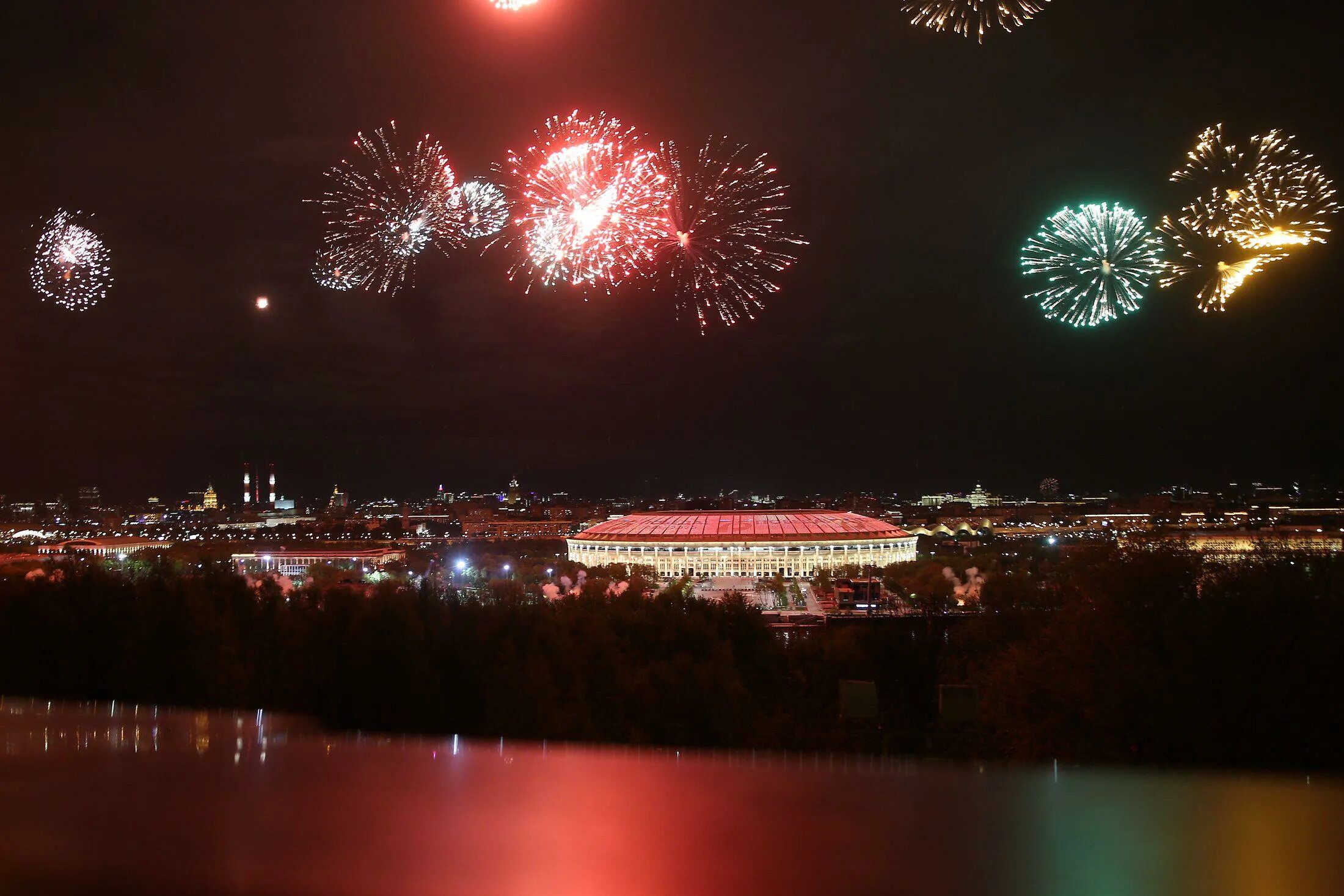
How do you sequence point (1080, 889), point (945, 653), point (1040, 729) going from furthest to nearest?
1. point (945, 653)
2. point (1040, 729)
3. point (1080, 889)

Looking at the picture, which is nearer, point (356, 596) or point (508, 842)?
point (508, 842)

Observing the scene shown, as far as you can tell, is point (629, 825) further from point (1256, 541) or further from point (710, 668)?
point (1256, 541)

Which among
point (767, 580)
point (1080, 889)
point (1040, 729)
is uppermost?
point (1080, 889)

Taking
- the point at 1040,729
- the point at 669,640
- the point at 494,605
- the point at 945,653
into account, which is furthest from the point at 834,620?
the point at 1040,729

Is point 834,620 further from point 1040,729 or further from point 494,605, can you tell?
point 1040,729

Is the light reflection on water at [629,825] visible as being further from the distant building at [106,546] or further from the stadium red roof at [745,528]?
the stadium red roof at [745,528]

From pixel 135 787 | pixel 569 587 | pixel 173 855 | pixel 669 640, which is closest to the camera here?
pixel 173 855

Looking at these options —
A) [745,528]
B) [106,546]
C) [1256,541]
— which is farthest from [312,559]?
[1256,541]

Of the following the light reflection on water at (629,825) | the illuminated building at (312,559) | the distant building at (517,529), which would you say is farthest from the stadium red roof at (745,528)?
the light reflection on water at (629,825)
